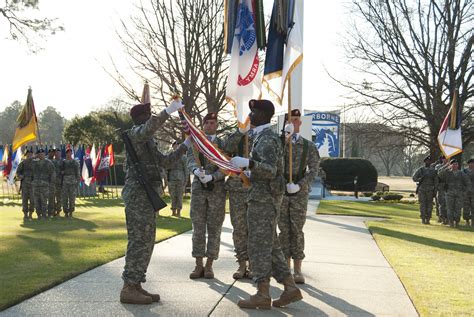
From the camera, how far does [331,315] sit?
19.9 ft

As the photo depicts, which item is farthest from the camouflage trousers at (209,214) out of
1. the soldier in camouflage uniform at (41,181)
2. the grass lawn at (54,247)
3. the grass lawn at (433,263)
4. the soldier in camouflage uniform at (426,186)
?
the soldier in camouflage uniform at (426,186)

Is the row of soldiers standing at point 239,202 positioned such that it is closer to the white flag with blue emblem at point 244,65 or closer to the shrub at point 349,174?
the white flag with blue emblem at point 244,65

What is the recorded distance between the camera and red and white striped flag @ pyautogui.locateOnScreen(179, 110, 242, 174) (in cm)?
641

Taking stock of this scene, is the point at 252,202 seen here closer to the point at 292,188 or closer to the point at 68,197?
the point at 292,188

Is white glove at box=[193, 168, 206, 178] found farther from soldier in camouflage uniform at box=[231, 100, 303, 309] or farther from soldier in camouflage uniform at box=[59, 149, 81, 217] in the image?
soldier in camouflage uniform at box=[59, 149, 81, 217]

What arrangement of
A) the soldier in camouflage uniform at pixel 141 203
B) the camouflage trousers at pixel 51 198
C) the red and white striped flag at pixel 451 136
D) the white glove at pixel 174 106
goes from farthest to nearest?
the red and white striped flag at pixel 451 136 < the camouflage trousers at pixel 51 198 < the soldier in camouflage uniform at pixel 141 203 < the white glove at pixel 174 106

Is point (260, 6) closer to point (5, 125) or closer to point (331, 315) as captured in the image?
point (331, 315)

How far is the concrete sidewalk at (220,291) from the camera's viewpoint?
604cm

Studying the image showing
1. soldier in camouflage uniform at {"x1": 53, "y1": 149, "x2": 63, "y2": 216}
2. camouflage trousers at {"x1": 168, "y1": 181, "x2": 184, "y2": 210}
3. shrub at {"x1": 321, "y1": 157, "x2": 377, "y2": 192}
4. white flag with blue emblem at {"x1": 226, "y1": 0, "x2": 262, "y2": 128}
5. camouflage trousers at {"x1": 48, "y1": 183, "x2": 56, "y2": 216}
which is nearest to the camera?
white flag with blue emblem at {"x1": 226, "y1": 0, "x2": 262, "y2": 128}

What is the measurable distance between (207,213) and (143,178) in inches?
69.2

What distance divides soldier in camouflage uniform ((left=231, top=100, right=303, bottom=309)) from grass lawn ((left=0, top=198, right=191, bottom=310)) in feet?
8.61

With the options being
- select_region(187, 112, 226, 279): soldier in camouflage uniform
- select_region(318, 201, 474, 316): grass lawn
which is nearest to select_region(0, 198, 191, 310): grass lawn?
select_region(187, 112, 226, 279): soldier in camouflage uniform

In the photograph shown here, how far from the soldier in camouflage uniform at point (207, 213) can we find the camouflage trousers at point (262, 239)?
5.32 feet

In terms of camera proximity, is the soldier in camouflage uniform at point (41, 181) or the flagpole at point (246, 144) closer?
the flagpole at point (246, 144)
